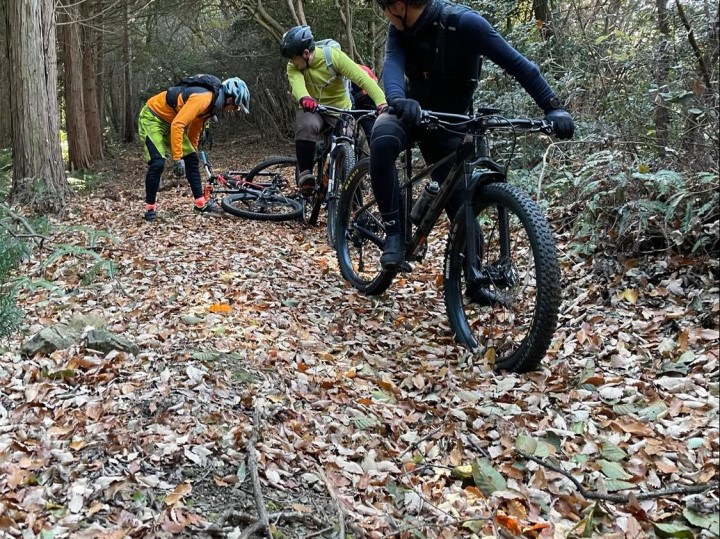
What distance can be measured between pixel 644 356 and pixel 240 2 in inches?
523

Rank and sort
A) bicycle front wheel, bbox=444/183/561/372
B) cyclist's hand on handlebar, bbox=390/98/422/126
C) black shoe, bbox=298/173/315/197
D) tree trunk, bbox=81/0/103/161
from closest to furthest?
1. bicycle front wheel, bbox=444/183/561/372
2. cyclist's hand on handlebar, bbox=390/98/422/126
3. black shoe, bbox=298/173/315/197
4. tree trunk, bbox=81/0/103/161

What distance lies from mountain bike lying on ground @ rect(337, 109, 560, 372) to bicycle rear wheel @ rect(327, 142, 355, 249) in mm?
2082

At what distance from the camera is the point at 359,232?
5.11 metres

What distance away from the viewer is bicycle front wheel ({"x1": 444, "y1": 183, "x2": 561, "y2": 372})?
313cm

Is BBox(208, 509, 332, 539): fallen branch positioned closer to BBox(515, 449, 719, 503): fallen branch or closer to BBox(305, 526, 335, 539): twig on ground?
BBox(305, 526, 335, 539): twig on ground

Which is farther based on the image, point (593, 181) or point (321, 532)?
point (593, 181)

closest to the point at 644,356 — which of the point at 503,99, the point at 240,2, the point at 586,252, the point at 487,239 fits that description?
the point at 487,239

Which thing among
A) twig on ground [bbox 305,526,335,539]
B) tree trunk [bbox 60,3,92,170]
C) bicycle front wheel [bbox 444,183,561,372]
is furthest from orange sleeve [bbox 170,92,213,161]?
tree trunk [bbox 60,3,92,170]

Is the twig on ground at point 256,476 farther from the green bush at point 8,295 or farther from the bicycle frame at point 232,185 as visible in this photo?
the bicycle frame at point 232,185

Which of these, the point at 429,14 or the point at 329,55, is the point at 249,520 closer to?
the point at 429,14

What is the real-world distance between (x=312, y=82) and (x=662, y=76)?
11.3ft

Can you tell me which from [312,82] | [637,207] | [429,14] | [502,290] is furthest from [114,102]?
[502,290]

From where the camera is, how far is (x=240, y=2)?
46.4 ft

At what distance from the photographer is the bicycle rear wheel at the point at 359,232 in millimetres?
4969
